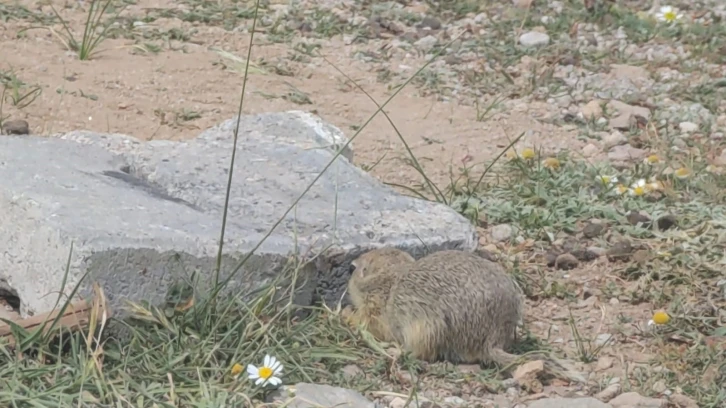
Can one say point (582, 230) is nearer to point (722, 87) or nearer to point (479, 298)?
point (479, 298)

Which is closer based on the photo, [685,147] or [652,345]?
[652,345]

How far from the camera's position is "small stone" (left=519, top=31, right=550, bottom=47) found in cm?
715

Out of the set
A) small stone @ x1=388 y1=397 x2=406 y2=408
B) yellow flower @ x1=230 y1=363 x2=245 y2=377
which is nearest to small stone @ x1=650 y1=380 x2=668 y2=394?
small stone @ x1=388 y1=397 x2=406 y2=408

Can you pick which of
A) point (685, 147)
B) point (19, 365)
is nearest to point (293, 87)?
point (685, 147)

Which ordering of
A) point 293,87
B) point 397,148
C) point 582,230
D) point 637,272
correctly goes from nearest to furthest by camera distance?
1. point 637,272
2. point 582,230
3. point 397,148
4. point 293,87

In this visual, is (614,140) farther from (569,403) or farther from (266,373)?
(266,373)

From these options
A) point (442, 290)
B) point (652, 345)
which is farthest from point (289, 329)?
point (652, 345)

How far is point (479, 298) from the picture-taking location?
3721mm

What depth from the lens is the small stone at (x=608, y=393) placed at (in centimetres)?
357

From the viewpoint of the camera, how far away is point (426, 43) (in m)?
7.11

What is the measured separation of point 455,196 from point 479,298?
4.63ft

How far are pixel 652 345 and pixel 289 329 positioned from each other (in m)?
1.19

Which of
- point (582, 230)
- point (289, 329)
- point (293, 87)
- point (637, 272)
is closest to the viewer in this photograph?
point (289, 329)

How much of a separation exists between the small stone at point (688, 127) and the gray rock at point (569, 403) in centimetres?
287
